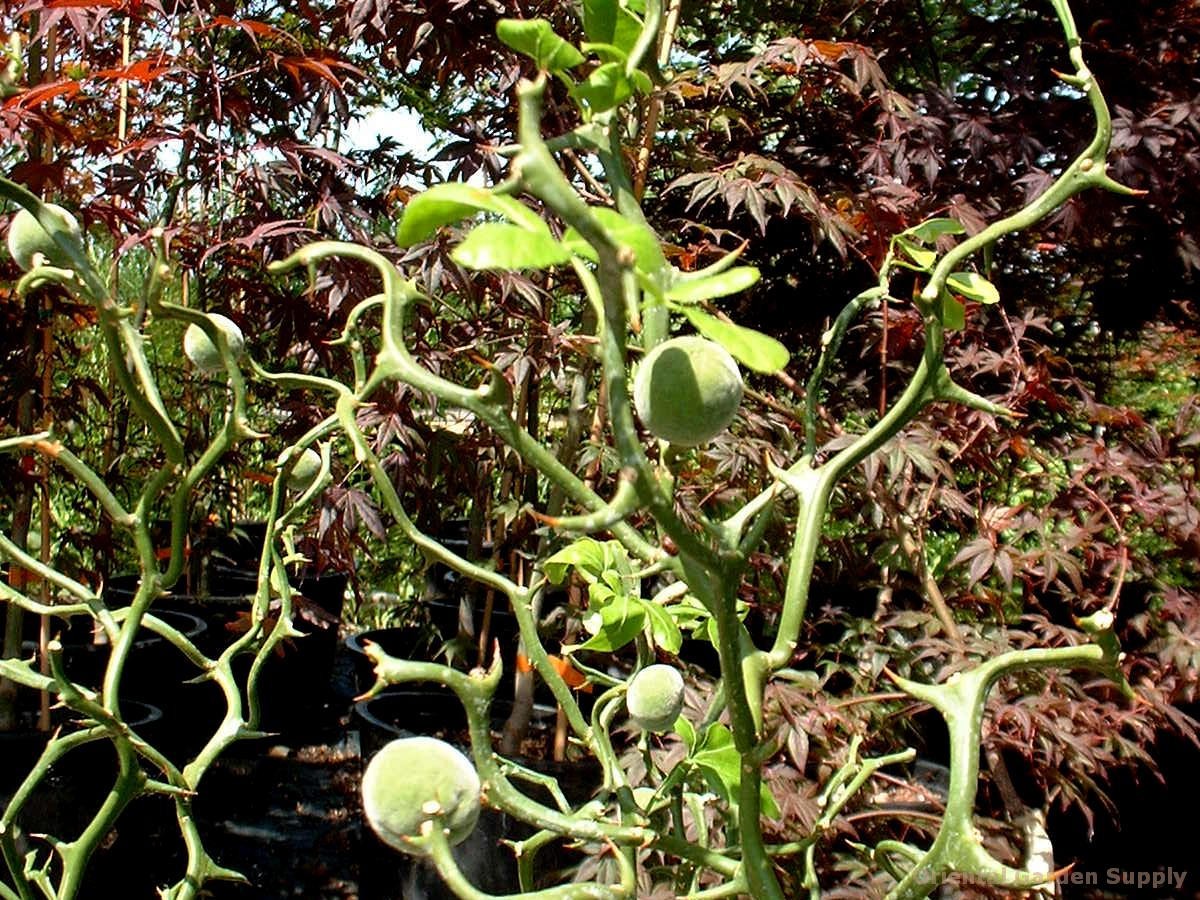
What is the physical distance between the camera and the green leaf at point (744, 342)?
0.36 meters

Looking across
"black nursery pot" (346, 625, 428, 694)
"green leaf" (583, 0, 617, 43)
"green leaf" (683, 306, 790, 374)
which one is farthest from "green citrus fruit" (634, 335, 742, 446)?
"black nursery pot" (346, 625, 428, 694)

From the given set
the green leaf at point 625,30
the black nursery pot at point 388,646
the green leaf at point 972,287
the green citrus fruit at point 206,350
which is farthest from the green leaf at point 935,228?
the black nursery pot at point 388,646

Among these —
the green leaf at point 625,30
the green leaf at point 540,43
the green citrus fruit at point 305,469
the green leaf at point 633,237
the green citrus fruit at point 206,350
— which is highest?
the green leaf at point 625,30

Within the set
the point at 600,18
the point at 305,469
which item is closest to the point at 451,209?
the point at 600,18

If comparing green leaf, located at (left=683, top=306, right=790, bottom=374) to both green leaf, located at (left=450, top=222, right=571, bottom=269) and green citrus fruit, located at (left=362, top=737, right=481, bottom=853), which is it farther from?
green citrus fruit, located at (left=362, top=737, right=481, bottom=853)

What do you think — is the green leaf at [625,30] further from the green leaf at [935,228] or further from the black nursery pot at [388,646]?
the black nursery pot at [388,646]

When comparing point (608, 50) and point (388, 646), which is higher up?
point (608, 50)

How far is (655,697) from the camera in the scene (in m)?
0.65

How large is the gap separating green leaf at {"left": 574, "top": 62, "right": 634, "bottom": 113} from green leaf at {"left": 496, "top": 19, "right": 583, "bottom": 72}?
0.01 meters

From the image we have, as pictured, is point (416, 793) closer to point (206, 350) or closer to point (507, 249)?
point (507, 249)

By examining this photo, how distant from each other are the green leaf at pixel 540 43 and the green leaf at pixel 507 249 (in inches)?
3.6

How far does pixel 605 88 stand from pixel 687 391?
0.42 ft

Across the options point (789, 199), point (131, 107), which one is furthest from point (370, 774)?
point (131, 107)

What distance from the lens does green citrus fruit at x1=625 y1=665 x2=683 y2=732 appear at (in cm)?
65
